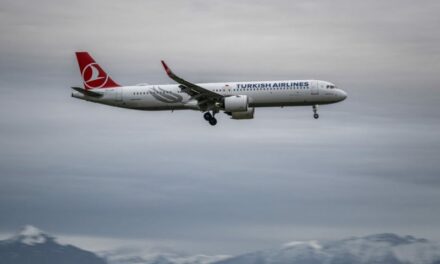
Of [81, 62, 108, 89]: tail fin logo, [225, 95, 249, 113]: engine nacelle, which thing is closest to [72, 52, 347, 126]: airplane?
[225, 95, 249, 113]: engine nacelle

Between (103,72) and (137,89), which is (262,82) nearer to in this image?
(137,89)

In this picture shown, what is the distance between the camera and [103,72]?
303 feet

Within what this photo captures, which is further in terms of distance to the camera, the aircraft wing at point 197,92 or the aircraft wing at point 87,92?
the aircraft wing at point 87,92

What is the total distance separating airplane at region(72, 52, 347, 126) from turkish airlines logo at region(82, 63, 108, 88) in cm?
187

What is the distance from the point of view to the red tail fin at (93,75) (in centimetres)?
9131

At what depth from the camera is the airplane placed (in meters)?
82.4

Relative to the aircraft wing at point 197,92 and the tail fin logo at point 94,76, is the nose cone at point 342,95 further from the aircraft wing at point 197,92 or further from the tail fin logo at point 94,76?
the tail fin logo at point 94,76

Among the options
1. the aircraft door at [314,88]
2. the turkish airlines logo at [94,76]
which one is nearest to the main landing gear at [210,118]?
the aircraft door at [314,88]

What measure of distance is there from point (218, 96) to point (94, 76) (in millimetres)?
16606

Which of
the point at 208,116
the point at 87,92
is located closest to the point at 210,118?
the point at 208,116

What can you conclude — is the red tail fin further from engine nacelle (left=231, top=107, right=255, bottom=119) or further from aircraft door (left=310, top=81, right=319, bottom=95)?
aircraft door (left=310, top=81, right=319, bottom=95)

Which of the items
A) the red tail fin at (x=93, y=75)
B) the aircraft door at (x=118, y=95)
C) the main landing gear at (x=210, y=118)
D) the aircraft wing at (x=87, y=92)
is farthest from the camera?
the red tail fin at (x=93, y=75)

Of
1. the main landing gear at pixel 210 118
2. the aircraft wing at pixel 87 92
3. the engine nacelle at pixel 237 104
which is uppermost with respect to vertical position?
the aircraft wing at pixel 87 92

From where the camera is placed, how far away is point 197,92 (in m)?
83.0
